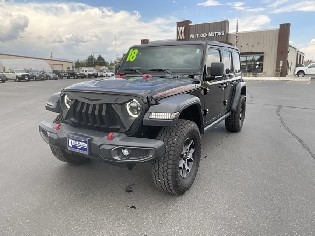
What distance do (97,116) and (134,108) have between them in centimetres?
44

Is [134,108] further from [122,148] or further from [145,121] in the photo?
[122,148]

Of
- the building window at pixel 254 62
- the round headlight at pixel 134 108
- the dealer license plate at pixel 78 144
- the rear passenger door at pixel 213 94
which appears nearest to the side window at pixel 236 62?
the rear passenger door at pixel 213 94

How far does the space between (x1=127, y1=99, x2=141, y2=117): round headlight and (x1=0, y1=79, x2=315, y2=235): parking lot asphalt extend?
1023 mm

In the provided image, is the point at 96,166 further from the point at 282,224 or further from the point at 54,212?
the point at 282,224

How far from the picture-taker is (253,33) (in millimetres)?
35594

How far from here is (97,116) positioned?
3.21 metres

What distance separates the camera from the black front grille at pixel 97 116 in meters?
3.15

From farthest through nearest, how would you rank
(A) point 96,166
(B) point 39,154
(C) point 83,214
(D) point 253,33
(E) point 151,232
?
(D) point 253,33, (B) point 39,154, (A) point 96,166, (C) point 83,214, (E) point 151,232

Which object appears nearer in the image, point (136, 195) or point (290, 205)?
point (290, 205)

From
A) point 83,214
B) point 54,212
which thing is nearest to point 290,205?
point 83,214

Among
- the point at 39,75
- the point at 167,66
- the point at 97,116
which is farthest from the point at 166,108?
the point at 39,75

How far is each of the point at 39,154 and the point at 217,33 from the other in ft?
118

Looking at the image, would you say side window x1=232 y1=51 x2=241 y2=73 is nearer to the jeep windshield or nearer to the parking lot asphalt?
the parking lot asphalt

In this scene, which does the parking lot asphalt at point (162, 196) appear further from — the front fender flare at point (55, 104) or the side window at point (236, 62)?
the side window at point (236, 62)
